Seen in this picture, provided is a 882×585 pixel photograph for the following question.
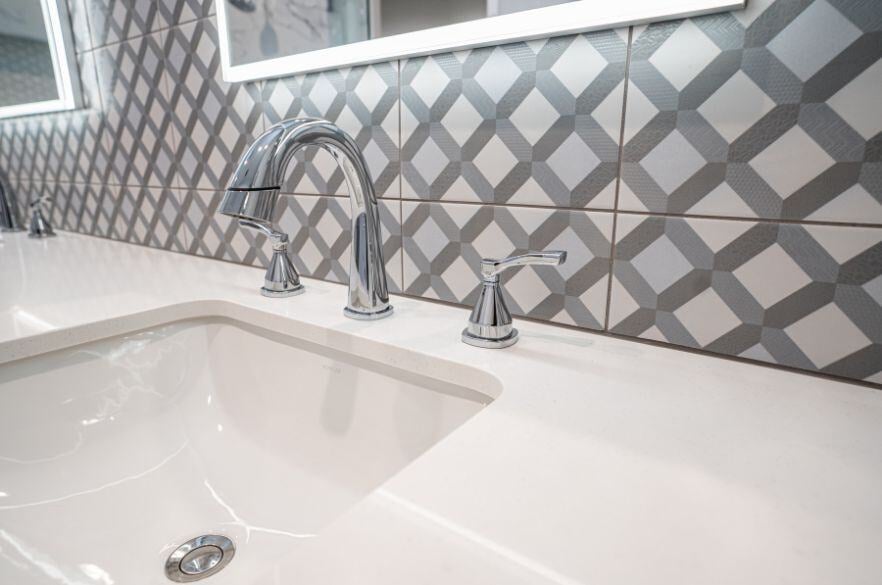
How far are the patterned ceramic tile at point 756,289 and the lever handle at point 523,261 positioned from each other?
113mm

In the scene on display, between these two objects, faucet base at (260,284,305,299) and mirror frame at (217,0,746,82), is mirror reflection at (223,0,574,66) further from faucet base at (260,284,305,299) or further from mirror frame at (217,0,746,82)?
faucet base at (260,284,305,299)

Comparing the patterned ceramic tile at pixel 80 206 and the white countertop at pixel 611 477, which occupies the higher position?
the patterned ceramic tile at pixel 80 206

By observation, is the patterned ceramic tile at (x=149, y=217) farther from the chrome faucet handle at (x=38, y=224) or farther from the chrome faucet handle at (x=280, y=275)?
the chrome faucet handle at (x=280, y=275)

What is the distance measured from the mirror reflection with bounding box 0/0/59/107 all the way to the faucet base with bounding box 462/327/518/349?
132cm

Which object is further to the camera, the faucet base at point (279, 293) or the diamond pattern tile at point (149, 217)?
the diamond pattern tile at point (149, 217)

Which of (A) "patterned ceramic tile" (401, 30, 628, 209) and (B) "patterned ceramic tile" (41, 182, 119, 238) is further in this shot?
(B) "patterned ceramic tile" (41, 182, 119, 238)

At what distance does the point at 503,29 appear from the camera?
0.55 meters

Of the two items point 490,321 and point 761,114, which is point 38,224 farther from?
point 761,114

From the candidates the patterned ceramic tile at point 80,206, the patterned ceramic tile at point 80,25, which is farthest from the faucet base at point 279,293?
the patterned ceramic tile at point 80,25

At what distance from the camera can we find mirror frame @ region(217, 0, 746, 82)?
466 millimetres

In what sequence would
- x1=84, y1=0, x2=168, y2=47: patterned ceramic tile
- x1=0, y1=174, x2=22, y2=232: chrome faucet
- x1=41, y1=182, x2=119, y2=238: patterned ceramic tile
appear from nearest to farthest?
1. x1=84, y1=0, x2=168, y2=47: patterned ceramic tile
2. x1=41, y1=182, x2=119, y2=238: patterned ceramic tile
3. x1=0, y1=174, x2=22, y2=232: chrome faucet

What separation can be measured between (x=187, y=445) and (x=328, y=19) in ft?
2.05

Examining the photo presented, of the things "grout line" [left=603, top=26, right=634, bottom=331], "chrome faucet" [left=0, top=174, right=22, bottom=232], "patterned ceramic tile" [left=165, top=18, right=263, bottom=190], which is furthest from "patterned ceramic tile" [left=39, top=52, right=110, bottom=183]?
"grout line" [left=603, top=26, right=634, bottom=331]

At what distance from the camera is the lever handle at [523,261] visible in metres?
0.46
